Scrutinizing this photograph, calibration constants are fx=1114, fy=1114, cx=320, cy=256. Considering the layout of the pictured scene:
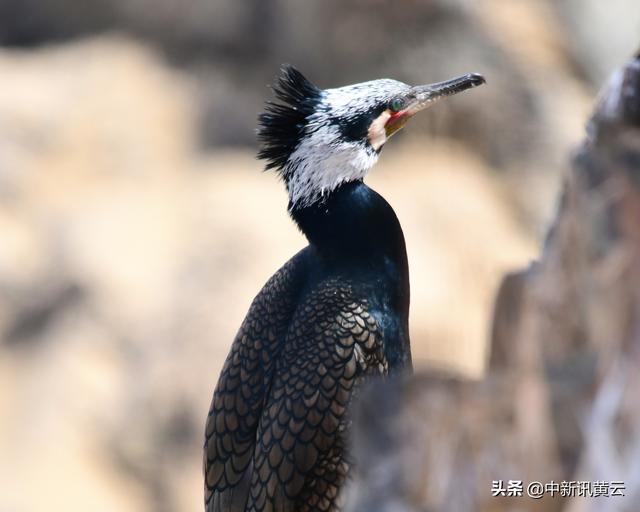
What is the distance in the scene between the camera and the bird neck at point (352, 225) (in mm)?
3049

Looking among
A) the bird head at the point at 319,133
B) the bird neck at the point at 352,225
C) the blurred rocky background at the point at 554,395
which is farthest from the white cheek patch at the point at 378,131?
the blurred rocky background at the point at 554,395

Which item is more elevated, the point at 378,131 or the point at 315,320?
the point at 378,131

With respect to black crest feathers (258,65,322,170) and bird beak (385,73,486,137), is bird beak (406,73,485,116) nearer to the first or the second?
bird beak (385,73,486,137)

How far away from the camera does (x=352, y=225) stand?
9.98ft

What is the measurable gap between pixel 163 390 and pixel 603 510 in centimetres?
582

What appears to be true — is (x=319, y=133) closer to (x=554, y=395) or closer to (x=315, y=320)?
(x=315, y=320)

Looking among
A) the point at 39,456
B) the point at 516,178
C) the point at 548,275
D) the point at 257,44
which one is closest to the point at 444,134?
the point at 516,178

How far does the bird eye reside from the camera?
123 inches

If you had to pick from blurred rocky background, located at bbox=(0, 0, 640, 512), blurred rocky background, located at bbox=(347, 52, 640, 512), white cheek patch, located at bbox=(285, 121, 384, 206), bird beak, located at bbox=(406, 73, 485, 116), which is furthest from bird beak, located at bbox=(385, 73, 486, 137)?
blurred rocky background, located at bbox=(0, 0, 640, 512)

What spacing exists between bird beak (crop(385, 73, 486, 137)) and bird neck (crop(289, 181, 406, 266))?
20 centimetres

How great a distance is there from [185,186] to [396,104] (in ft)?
18.0

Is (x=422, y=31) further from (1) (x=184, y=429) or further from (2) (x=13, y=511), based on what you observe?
(2) (x=13, y=511)

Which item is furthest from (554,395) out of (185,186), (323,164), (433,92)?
(185,186)

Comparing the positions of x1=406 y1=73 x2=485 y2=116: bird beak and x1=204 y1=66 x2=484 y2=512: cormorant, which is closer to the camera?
x1=204 y1=66 x2=484 y2=512: cormorant
